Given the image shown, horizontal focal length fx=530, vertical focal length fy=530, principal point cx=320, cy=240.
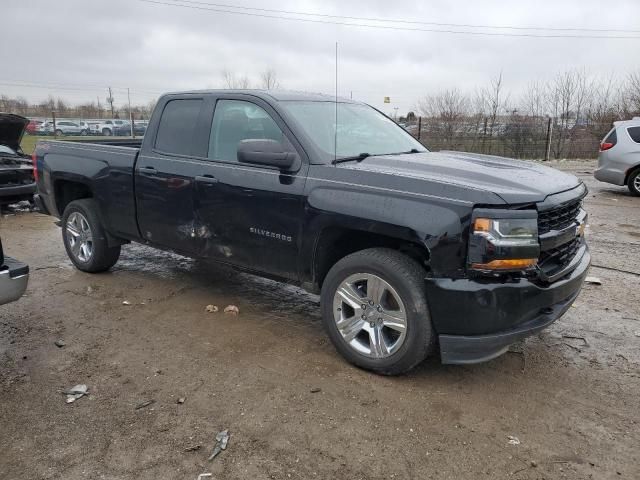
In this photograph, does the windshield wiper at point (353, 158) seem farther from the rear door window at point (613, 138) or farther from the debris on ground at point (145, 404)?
the rear door window at point (613, 138)

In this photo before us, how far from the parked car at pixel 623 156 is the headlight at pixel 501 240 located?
32.5 ft

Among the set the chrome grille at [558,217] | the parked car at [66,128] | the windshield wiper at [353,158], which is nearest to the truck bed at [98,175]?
the windshield wiper at [353,158]

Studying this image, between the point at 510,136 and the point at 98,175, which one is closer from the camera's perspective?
the point at 98,175

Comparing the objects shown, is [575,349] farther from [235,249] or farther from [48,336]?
[48,336]

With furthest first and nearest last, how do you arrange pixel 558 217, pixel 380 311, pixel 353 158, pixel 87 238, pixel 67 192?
pixel 67 192
pixel 87 238
pixel 353 158
pixel 380 311
pixel 558 217

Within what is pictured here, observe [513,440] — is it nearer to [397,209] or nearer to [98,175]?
[397,209]

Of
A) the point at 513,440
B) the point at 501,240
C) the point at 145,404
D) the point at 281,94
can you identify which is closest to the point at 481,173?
the point at 501,240

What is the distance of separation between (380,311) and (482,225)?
0.88 metres

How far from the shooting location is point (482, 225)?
2988 millimetres

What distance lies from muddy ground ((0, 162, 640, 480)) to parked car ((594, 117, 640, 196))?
7.48 m

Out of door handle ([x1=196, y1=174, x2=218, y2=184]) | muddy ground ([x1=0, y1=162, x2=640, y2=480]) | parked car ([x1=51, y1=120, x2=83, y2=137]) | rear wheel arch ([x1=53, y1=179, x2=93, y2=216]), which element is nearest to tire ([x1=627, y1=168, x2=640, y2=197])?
muddy ground ([x1=0, y1=162, x2=640, y2=480])

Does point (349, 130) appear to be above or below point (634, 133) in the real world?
above

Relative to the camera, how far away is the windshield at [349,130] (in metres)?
3.99

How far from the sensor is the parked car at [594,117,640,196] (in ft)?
36.9
